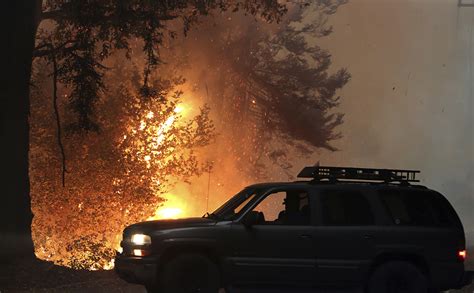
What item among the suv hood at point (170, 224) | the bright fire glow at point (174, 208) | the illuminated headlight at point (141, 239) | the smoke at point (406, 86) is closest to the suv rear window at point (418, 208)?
the suv hood at point (170, 224)

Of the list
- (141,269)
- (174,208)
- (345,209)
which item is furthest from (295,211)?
(174,208)

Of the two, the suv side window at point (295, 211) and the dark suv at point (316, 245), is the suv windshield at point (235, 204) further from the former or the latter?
the suv side window at point (295, 211)

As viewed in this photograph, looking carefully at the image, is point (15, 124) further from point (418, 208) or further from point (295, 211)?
point (418, 208)

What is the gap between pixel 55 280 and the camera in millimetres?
11414

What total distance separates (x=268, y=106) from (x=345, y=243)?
2387 centimetres

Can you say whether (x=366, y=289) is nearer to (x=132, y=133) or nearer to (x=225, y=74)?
(x=132, y=133)

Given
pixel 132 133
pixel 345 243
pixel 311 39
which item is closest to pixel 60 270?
pixel 345 243

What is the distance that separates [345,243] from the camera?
9.21 metres

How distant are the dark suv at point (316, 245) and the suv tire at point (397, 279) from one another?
14mm

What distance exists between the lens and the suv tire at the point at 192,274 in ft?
29.7

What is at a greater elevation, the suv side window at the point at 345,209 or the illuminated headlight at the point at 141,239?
the suv side window at the point at 345,209

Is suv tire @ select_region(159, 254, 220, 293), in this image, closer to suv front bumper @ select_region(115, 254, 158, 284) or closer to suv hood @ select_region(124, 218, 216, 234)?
suv front bumper @ select_region(115, 254, 158, 284)

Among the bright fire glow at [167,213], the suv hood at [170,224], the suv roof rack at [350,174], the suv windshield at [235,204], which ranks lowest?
the bright fire glow at [167,213]

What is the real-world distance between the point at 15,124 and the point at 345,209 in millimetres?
7226
